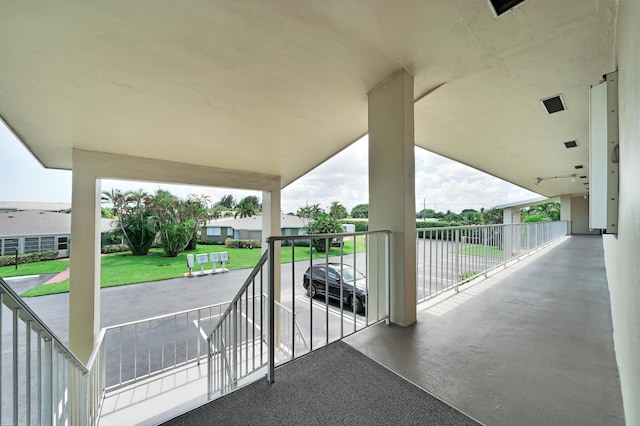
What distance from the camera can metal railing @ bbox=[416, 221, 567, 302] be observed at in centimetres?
295

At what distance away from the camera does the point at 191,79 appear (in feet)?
7.73

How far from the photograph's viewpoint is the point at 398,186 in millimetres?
2299

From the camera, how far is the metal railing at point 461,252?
2953 mm

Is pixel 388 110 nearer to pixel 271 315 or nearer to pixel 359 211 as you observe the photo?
pixel 271 315

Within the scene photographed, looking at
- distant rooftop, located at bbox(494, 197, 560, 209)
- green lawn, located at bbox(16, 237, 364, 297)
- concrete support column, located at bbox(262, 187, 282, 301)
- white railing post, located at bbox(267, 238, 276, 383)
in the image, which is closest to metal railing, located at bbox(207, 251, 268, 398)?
white railing post, located at bbox(267, 238, 276, 383)

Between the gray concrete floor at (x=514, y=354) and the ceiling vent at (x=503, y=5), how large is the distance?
2499mm

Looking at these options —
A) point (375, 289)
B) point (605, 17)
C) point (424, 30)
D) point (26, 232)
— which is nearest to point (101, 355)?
point (375, 289)

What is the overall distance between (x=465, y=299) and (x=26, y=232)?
20115 mm

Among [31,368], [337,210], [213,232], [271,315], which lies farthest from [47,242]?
[337,210]

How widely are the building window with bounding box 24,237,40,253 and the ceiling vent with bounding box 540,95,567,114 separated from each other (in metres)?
20.8

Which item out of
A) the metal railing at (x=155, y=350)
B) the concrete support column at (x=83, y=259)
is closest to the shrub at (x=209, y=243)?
the metal railing at (x=155, y=350)

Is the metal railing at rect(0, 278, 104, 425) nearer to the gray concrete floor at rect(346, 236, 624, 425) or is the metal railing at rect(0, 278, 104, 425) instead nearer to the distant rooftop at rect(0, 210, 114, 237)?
the gray concrete floor at rect(346, 236, 624, 425)

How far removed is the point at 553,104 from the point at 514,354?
335 cm

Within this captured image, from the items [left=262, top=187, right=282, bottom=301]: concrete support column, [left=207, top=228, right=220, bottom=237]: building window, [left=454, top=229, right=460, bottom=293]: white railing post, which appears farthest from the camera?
[left=207, top=228, right=220, bottom=237]: building window
